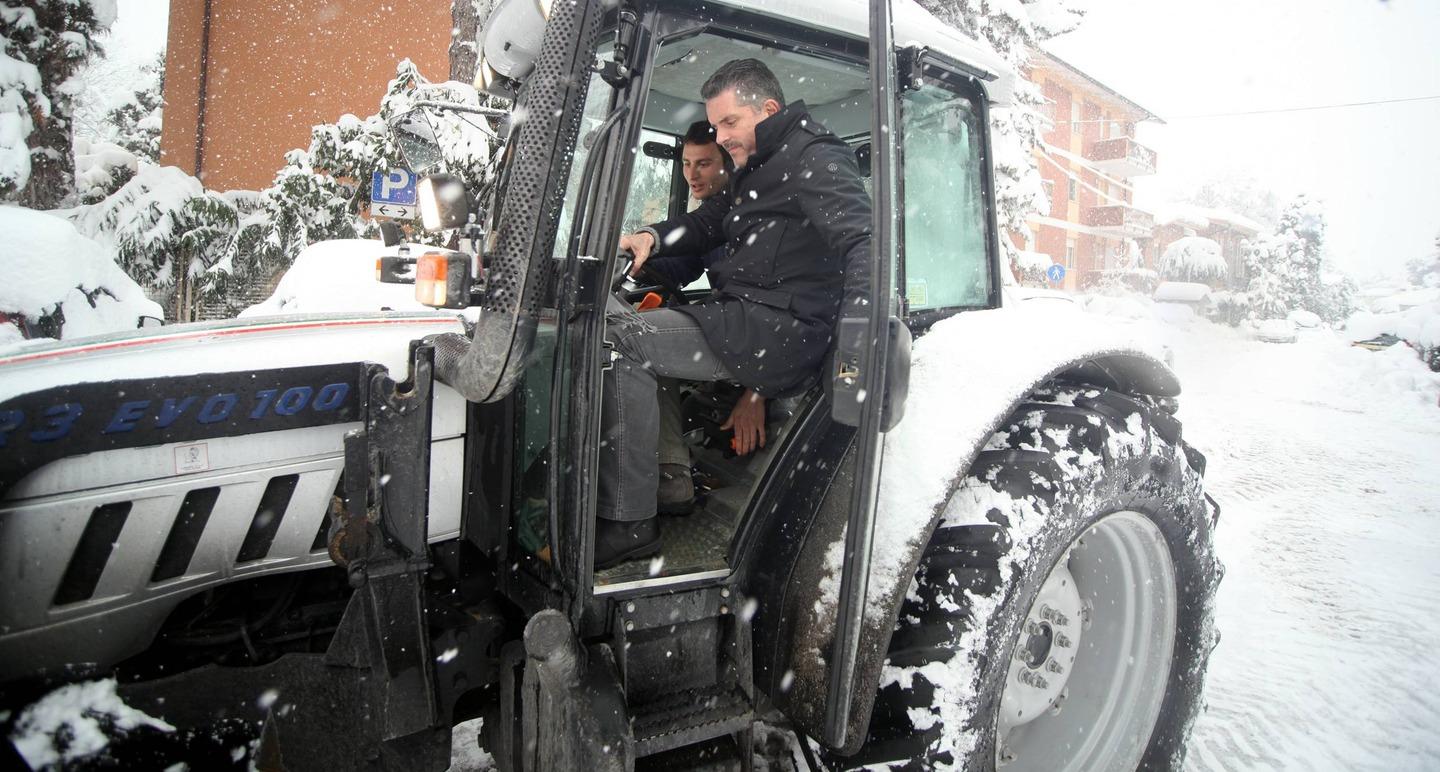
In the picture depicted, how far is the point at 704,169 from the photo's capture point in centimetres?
309

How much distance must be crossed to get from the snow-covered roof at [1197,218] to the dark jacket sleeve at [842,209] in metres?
39.3

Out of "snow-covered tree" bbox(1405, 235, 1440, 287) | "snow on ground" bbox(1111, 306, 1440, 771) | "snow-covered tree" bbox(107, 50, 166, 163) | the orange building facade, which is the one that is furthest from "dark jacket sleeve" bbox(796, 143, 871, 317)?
"snow-covered tree" bbox(107, 50, 166, 163)

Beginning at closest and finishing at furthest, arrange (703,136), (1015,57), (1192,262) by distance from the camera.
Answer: (703,136) < (1015,57) < (1192,262)

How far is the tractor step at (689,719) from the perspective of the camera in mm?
1717

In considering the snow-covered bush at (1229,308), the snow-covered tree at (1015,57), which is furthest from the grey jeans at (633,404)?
the snow-covered bush at (1229,308)

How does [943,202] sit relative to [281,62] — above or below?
below

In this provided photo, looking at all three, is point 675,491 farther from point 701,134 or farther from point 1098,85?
point 1098,85

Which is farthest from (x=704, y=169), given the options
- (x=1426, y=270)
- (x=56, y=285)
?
(x=1426, y=270)

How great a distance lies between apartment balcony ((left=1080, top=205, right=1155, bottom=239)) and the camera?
32.7m

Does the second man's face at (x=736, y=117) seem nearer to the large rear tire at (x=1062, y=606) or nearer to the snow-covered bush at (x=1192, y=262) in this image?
the large rear tire at (x=1062, y=606)

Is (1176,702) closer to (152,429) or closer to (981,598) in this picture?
(981,598)

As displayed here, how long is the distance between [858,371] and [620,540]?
0.78 meters

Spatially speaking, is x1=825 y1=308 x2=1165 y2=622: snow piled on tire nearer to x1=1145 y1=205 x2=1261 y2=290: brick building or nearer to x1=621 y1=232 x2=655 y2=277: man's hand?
x1=621 y1=232 x2=655 y2=277: man's hand

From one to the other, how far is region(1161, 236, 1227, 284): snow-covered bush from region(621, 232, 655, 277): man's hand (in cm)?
3512
